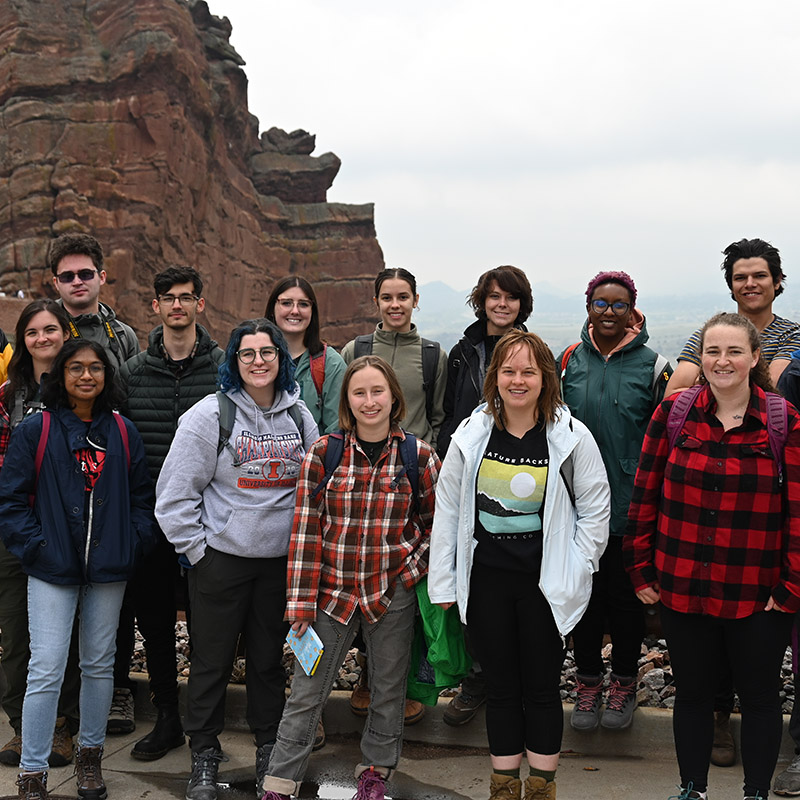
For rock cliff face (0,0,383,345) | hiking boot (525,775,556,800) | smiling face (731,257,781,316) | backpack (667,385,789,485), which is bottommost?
hiking boot (525,775,556,800)

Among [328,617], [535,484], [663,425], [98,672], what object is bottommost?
[98,672]

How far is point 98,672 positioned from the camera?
4.22 metres

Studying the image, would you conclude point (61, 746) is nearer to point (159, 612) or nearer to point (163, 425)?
point (159, 612)

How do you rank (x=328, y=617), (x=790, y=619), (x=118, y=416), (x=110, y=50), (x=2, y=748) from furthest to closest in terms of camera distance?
1. (x=110, y=50)
2. (x=2, y=748)
3. (x=118, y=416)
4. (x=328, y=617)
5. (x=790, y=619)

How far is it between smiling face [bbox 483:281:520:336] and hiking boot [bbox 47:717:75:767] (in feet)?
11.1

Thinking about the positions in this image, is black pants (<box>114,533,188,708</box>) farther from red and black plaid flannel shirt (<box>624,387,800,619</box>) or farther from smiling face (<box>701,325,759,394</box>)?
smiling face (<box>701,325,759,394</box>)

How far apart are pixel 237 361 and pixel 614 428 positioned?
2.03 metres

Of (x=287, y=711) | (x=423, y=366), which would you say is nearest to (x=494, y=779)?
(x=287, y=711)

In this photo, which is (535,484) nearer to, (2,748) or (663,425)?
(663,425)

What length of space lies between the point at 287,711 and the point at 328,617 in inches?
19.6

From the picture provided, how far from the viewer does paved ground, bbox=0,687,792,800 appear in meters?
4.17

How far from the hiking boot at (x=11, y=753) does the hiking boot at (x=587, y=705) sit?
307 cm

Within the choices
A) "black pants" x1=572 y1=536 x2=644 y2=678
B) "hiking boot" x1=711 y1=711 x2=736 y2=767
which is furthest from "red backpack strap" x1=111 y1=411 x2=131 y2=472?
"hiking boot" x1=711 y1=711 x2=736 y2=767

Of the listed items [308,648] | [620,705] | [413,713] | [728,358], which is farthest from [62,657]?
[728,358]
